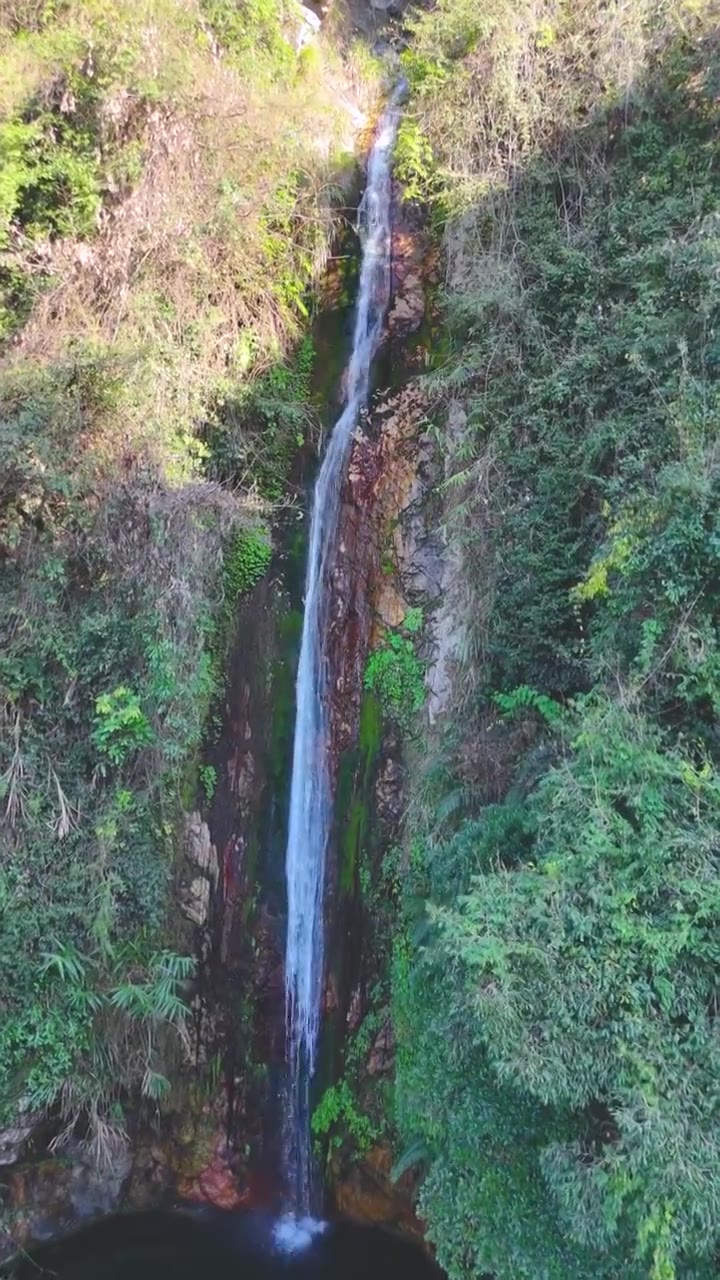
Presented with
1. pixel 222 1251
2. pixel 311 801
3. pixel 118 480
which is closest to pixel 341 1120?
pixel 222 1251

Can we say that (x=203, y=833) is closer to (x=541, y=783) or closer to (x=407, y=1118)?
(x=407, y=1118)

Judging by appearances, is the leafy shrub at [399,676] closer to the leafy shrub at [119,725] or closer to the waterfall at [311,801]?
the waterfall at [311,801]

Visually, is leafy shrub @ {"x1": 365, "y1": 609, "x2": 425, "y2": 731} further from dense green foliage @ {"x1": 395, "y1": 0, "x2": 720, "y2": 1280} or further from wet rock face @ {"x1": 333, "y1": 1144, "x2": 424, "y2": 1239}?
wet rock face @ {"x1": 333, "y1": 1144, "x2": 424, "y2": 1239}

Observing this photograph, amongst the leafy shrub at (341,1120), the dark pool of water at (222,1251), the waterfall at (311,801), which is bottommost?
the dark pool of water at (222,1251)

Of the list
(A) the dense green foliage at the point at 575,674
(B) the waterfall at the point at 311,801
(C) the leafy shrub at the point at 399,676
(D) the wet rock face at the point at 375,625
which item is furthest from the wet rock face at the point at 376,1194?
(C) the leafy shrub at the point at 399,676

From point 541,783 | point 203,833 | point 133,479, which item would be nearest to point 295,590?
point 133,479

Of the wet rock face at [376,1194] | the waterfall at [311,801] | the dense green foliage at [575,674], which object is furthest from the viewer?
the waterfall at [311,801]

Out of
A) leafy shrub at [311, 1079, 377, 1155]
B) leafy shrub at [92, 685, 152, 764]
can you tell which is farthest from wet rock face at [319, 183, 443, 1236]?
leafy shrub at [92, 685, 152, 764]
